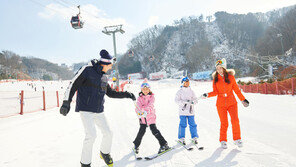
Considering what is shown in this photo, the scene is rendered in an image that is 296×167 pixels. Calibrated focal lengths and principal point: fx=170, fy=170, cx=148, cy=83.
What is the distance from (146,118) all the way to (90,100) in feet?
3.59

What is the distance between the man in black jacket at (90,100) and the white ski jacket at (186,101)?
61.1 inches

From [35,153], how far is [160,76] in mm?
62918

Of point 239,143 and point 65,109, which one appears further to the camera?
point 239,143

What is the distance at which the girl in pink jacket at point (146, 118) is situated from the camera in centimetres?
298

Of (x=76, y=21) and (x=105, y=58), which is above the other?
(x=76, y=21)

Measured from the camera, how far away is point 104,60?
251 centimetres

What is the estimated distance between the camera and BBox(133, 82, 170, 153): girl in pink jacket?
117 inches

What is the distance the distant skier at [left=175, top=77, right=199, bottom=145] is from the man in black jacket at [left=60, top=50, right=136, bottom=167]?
152 cm

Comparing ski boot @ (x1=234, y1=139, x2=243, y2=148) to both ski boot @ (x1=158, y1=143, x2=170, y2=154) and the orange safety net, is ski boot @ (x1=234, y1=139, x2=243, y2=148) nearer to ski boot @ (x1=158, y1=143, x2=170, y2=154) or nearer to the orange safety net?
ski boot @ (x1=158, y1=143, x2=170, y2=154)

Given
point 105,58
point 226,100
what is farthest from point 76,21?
point 226,100

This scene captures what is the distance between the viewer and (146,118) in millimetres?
3008

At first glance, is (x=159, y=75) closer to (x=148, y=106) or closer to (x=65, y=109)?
(x=148, y=106)

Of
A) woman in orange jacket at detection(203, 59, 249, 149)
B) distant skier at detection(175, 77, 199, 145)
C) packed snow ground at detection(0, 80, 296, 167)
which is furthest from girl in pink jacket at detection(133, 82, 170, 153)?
woman in orange jacket at detection(203, 59, 249, 149)

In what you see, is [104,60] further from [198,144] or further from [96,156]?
[198,144]
